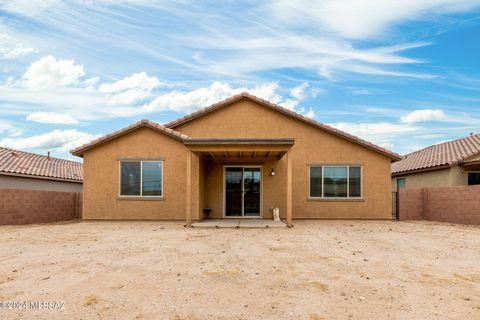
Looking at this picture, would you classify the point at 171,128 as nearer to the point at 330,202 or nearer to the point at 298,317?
the point at 330,202

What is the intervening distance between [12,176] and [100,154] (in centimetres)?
596

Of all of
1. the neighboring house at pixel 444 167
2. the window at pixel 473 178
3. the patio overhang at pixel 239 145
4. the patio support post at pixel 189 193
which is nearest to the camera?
the patio overhang at pixel 239 145

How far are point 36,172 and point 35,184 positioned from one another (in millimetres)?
648

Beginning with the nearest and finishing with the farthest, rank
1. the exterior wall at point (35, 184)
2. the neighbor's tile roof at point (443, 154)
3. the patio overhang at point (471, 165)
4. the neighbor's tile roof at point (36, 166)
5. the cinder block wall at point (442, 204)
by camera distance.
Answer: the cinder block wall at point (442, 204) < the patio overhang at point (471, 165) < the exterior wall at point (35, 184) < the neighbor's tile roof at point (443, 154) < the neighbor's tile roof at point (36, 166)

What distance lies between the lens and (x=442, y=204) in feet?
58.4

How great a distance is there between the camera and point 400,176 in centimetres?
2380

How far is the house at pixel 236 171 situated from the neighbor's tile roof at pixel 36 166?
5735 mm

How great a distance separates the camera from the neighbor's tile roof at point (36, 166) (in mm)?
19422

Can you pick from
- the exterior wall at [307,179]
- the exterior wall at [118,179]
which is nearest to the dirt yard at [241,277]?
the exterior wall at [118,179]

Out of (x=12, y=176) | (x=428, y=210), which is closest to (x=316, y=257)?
(x=428, y=210)

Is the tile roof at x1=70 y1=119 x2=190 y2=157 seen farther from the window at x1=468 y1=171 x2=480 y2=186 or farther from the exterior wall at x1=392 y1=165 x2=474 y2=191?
the window at x1=468 y1=171 x2=480 y2=186

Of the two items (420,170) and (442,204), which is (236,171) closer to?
(442,204)

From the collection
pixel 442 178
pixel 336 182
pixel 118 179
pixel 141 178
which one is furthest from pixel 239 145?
pixel 442 178

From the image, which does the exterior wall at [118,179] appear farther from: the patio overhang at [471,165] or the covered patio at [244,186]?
the patio overhang at [471,165]
